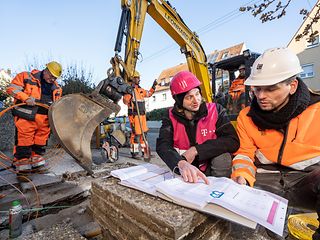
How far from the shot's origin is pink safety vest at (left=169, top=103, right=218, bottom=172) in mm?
2111

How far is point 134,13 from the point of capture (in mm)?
4117

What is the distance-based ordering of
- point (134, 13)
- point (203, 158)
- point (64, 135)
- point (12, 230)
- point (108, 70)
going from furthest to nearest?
point (134, 13) < point (108, 70) < point (64, 135) < point (203, 158) < point (12, 230)

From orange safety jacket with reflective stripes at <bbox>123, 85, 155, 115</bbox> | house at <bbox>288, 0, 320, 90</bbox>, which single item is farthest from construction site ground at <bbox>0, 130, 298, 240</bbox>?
house at <bbox>288, 0, 320, 90</bbox>

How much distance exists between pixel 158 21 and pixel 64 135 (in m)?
3.57

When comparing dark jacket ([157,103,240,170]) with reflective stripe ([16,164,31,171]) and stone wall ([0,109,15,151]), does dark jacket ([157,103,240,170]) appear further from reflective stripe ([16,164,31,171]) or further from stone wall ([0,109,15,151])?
stone wall ([0,109,15,151])

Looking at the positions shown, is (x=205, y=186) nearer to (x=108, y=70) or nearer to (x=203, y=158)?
(x=203, y=158)

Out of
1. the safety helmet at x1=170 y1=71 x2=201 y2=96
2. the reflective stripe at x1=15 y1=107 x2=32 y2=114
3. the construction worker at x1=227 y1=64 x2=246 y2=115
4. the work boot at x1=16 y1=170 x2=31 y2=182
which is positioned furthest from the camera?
the construction worker at x1=227 y1=64 x2=246 y2=115

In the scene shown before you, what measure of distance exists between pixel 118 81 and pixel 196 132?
5.12 ft

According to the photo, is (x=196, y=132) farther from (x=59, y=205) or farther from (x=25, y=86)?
(x=25, y=86)

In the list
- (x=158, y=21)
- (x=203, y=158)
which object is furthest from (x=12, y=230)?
(x=158, y=21)

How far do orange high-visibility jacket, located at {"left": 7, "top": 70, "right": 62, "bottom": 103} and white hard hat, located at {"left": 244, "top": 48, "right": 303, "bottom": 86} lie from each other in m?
3.59

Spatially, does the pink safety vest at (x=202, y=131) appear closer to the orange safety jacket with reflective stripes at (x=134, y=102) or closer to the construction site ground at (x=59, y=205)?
the construction site ground at (x=59, y=205)

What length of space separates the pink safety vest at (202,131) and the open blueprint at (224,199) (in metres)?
0.76

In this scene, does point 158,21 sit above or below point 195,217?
above
